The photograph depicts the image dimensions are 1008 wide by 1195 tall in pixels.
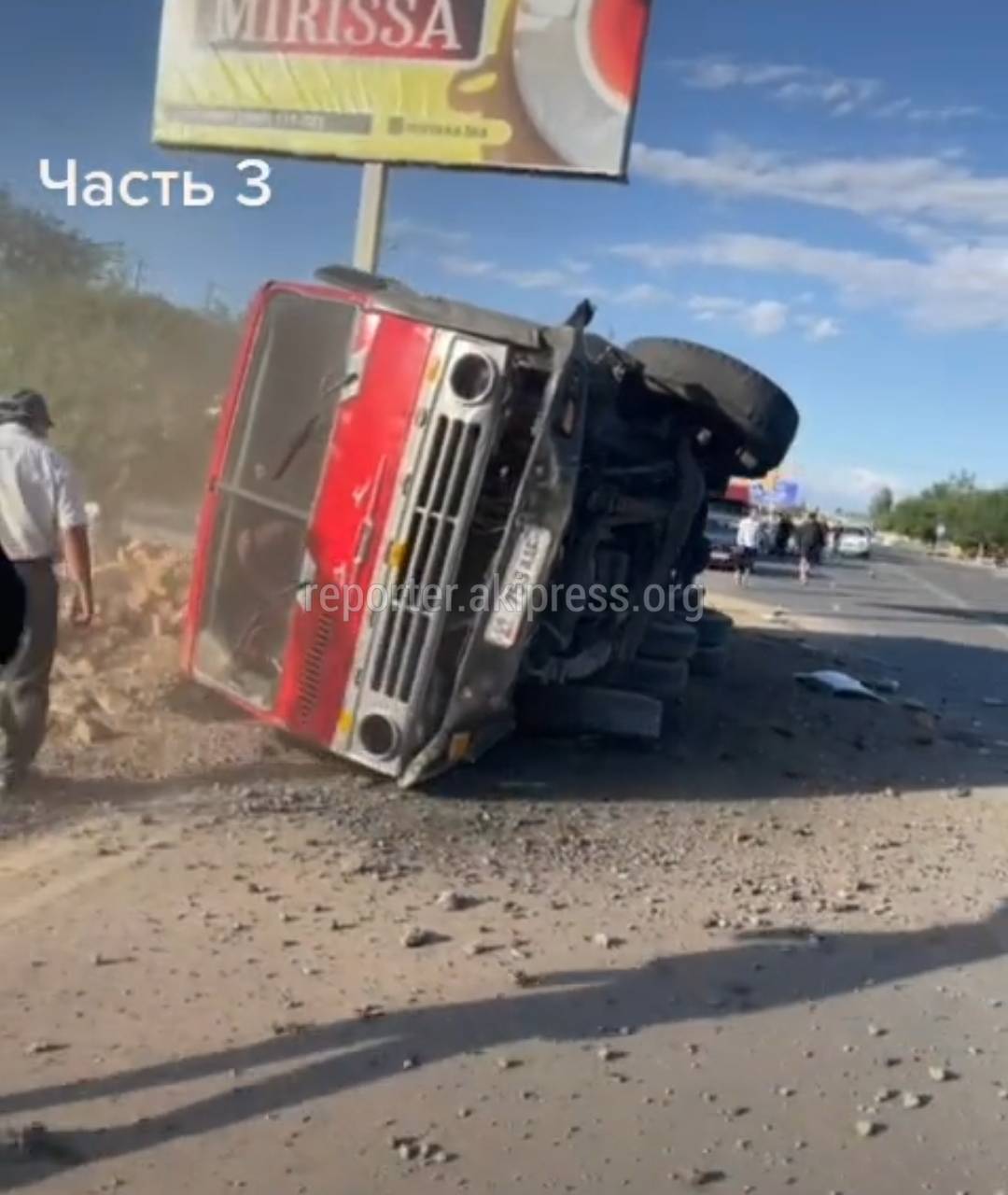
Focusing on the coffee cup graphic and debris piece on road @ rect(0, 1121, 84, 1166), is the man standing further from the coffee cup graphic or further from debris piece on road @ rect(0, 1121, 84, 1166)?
the coffee cup graphic

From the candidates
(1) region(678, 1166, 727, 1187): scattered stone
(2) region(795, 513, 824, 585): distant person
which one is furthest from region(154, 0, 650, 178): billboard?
(2) region(795, 513, 824, 585): distant person

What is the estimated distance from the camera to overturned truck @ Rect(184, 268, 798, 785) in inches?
269

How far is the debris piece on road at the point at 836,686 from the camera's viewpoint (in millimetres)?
11344

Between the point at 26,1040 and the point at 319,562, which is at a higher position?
the point at 319,562

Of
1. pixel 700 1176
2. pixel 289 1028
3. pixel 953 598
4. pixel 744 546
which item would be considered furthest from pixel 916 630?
pixel 700 1176

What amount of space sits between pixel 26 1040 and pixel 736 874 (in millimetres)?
3178

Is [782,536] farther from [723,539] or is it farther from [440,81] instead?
[440,81]

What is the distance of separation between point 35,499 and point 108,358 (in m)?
9.73

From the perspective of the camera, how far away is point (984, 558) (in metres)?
103

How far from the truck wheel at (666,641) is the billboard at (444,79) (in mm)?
5473

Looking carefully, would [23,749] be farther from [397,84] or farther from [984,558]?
[984,558]

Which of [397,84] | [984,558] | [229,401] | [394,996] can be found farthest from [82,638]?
[984,558]

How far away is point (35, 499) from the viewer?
6.56 meters

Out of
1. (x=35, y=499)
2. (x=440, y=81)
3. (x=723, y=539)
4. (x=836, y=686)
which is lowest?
(x=723, y=539)
